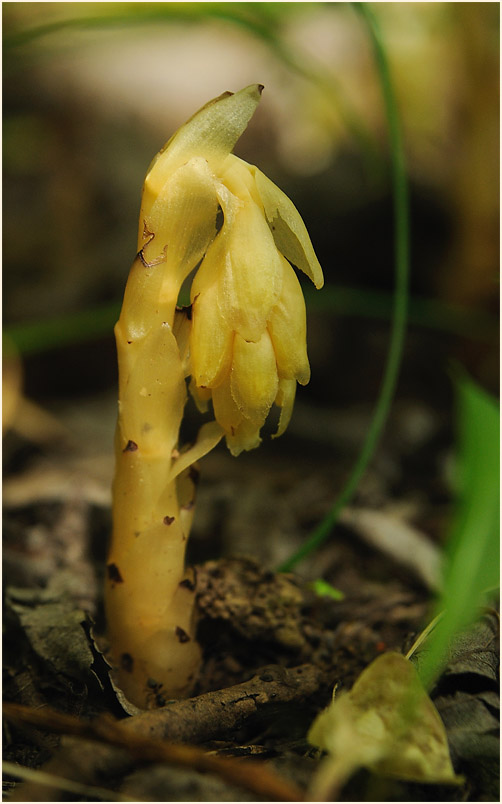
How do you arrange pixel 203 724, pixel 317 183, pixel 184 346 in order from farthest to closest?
pixel 317 183 → pixel 184 346 → pixel 203 724

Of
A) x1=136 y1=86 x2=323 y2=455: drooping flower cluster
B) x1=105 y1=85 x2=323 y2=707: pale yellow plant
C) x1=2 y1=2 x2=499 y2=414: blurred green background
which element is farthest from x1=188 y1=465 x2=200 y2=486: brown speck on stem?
x1=2 y1=2 x2=499 y2=414: blurred green background

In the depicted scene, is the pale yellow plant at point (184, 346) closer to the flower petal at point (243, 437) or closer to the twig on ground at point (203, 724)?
the flower petal at point (243, 437)

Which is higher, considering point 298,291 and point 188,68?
point 188,68

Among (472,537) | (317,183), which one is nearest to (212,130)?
(472,537)

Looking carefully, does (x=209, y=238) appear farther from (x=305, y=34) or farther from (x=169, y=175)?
(x=305, y=34)

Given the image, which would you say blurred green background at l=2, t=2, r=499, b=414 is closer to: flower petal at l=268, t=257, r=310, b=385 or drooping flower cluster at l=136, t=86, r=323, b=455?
drooping flower cluster at l=136, t=86, r=323, b=455

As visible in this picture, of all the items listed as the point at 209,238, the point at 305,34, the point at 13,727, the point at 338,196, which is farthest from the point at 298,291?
the point at 305,34

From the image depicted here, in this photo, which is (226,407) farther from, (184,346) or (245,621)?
(245,621)

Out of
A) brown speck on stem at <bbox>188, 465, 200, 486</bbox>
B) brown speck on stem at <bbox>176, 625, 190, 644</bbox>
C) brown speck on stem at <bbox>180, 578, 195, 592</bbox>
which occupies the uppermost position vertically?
brown speck on stem at <bbox>188, 465, 200, 486</bbox>
